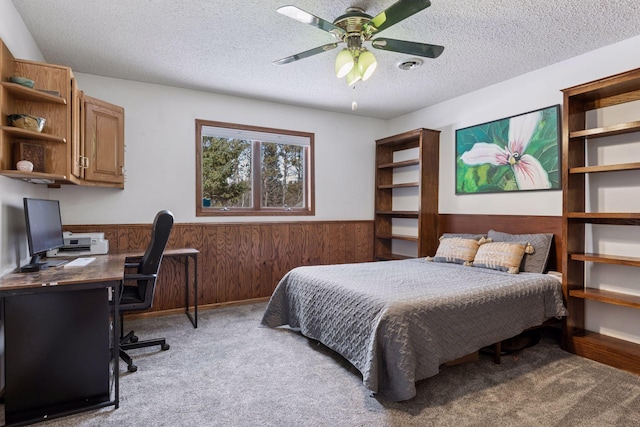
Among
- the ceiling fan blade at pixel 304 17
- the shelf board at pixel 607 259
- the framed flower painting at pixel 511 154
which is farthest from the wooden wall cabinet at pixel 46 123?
the shelf board at pixel 607 259

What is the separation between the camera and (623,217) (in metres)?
2.45

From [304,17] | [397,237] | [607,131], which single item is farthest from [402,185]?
[304,17]

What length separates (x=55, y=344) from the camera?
1.91 metres

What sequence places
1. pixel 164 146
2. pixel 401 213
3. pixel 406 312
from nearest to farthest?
pixel 406 312 → pixel 164 146 → pixel 401 213

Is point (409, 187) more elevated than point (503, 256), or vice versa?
point (409, 187)

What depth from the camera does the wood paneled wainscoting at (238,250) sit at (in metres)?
3.67

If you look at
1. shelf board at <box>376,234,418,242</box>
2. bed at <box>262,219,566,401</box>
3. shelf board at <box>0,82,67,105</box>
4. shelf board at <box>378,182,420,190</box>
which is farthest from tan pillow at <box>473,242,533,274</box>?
shelf board at <box>0,82,67,105</box>

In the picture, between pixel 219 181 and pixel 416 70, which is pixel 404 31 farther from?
pixel 219 181

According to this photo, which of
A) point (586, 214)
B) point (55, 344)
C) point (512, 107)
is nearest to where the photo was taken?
point (55, 344)

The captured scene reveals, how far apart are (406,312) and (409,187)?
294cm

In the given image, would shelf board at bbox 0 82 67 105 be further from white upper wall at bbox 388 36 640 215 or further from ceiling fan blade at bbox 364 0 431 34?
white upper wall at bbox 388 36 640 215

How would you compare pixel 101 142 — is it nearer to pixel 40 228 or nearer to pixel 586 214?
pixel 40 228

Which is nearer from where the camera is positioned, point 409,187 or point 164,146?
point 164,146

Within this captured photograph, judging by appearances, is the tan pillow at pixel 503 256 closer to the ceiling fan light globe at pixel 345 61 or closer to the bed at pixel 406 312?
the bed at pixel 406 312
